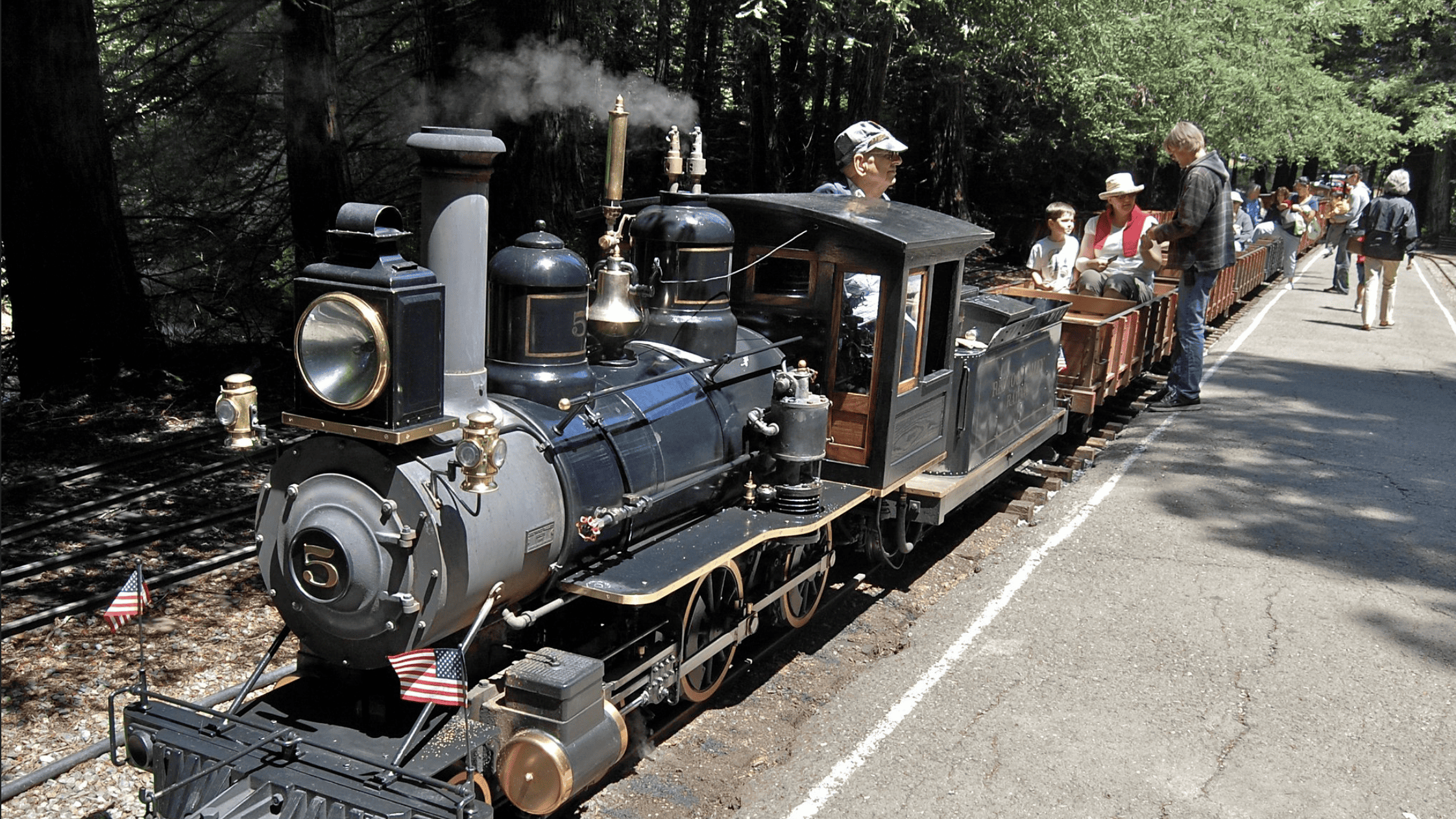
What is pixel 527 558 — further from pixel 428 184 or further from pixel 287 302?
pixel 287 302

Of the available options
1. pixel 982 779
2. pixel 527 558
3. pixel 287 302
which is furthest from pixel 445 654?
pixel 287 302

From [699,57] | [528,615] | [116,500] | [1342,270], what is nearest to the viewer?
[528,615]

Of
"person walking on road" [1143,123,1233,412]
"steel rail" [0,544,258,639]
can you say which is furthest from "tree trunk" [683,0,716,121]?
"steel rail" [0,544,258,639]

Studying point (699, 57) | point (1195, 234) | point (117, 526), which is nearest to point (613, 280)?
point (117, 526)

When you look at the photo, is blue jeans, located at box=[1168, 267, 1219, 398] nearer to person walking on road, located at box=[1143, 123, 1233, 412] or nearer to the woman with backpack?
person walking on road, located at box=[1143, 123, 1233, 412]

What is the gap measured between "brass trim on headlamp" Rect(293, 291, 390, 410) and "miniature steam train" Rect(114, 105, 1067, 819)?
0.01 meters

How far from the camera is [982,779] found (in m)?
4.76

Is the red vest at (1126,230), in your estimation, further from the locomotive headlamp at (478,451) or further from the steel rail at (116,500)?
the locomotive headlamp at (478,451)

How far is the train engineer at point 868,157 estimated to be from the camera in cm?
680

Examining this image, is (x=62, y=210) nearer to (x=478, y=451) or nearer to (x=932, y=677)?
(x=478, y=451)

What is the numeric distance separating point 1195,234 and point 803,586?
6.51m

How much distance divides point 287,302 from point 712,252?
7.58m

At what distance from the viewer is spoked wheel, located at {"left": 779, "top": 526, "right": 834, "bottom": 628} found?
5980 millimetres

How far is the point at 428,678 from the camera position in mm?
3816
